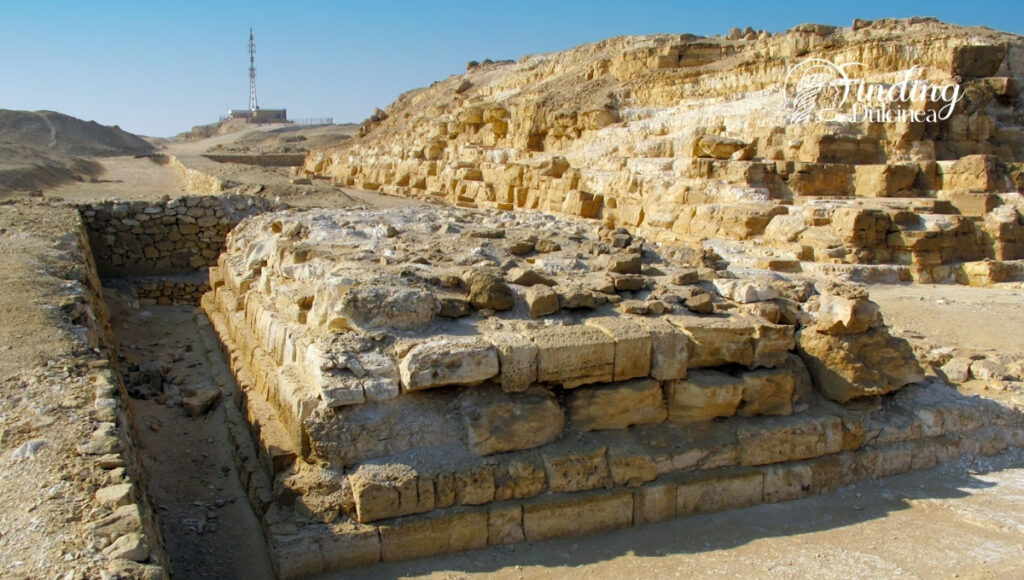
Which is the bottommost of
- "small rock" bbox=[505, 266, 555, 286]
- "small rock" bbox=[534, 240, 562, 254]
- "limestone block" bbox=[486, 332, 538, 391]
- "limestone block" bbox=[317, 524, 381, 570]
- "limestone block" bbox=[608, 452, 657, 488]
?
"limestone block" bbox=[317, 524, 381, 570]

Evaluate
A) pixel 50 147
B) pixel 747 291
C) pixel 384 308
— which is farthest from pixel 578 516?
pixel 50 147

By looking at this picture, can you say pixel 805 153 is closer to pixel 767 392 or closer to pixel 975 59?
pixel 975 59

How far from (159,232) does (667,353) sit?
8.86 metres

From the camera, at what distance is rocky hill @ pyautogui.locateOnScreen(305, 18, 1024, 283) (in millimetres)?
11242

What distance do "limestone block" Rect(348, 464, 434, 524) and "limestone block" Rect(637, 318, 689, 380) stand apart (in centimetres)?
142

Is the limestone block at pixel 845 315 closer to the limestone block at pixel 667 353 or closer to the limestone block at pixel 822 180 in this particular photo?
the limestone block at pixel 667 353

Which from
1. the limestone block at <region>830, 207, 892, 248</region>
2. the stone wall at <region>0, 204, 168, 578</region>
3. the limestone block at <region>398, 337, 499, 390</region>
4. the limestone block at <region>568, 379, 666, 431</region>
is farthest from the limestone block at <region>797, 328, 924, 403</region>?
the limestone block at <region>830, 207, 892, 248</region>

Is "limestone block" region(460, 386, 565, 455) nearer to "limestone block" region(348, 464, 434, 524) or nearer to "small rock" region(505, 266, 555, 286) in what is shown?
"limestone block" region(348, 464, 434, 524)

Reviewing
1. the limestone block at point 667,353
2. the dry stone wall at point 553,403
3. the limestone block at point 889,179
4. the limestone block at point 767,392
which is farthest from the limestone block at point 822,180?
the limestone block at point 667,353

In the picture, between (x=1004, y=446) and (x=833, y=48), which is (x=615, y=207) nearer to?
(x=833, y=48)

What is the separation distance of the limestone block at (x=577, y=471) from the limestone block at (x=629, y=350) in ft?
1.47

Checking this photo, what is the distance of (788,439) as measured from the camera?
4.32 meters

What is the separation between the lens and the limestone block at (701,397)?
4.24 meters

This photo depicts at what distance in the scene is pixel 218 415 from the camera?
5512 mm
